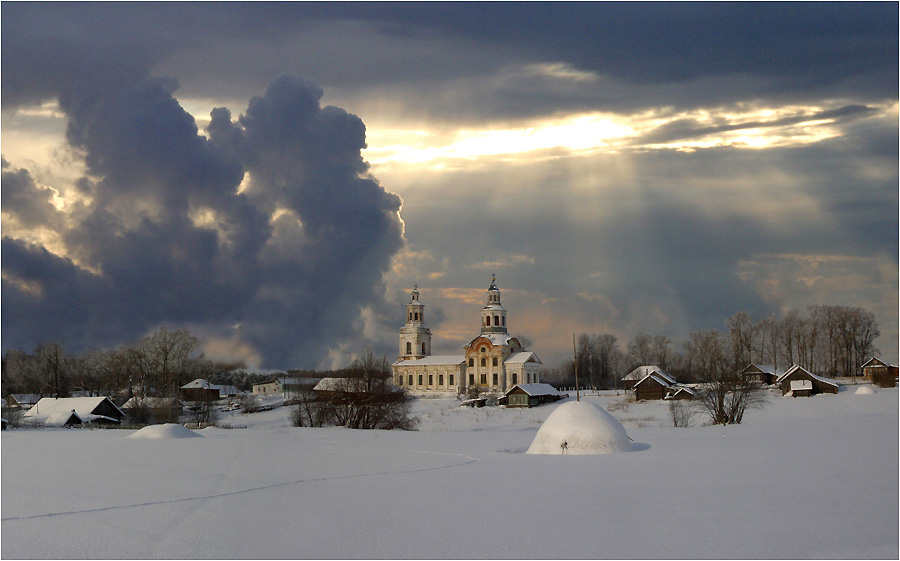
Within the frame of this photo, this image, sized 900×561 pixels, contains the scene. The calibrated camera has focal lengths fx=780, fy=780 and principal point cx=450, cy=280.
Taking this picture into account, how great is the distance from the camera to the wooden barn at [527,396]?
92.0 m

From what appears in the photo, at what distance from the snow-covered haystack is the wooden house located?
80.7 meters

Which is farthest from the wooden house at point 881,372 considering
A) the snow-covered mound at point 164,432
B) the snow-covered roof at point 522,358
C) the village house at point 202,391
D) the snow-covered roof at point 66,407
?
the snow-covered mound at point 164,432

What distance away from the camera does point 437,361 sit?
406 feet

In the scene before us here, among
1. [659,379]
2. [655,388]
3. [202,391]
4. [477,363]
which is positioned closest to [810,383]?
[659,379]

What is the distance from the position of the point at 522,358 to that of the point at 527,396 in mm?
Answer: 24456

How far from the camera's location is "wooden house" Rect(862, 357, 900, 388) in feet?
297

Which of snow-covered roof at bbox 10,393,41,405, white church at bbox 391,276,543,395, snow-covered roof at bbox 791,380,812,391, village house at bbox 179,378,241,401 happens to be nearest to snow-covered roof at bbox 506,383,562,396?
white church at bbox 391,276,543,395

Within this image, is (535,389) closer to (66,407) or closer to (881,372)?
(881,372)

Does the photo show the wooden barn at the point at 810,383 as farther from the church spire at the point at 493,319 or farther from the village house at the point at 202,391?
the village house at the point at 202,391

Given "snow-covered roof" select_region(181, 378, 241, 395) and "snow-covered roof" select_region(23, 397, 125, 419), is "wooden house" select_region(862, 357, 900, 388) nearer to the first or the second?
"snow-covered roof" select_region(181, 378, 241, 395)

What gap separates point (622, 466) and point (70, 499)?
11361 mm

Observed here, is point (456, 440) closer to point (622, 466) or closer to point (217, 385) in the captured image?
point (622, 466)

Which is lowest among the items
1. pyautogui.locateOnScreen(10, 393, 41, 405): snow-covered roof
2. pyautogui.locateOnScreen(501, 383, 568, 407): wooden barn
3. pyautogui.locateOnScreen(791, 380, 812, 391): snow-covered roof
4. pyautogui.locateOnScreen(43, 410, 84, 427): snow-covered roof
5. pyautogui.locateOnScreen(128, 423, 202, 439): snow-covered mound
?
pyautogui.locateOnScreen(501, 383, 568, 407): wooden barn

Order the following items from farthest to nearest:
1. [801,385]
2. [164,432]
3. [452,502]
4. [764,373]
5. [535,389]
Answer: [764,373] < [535,389] < [801,385] < [164,432] < [452,502]
